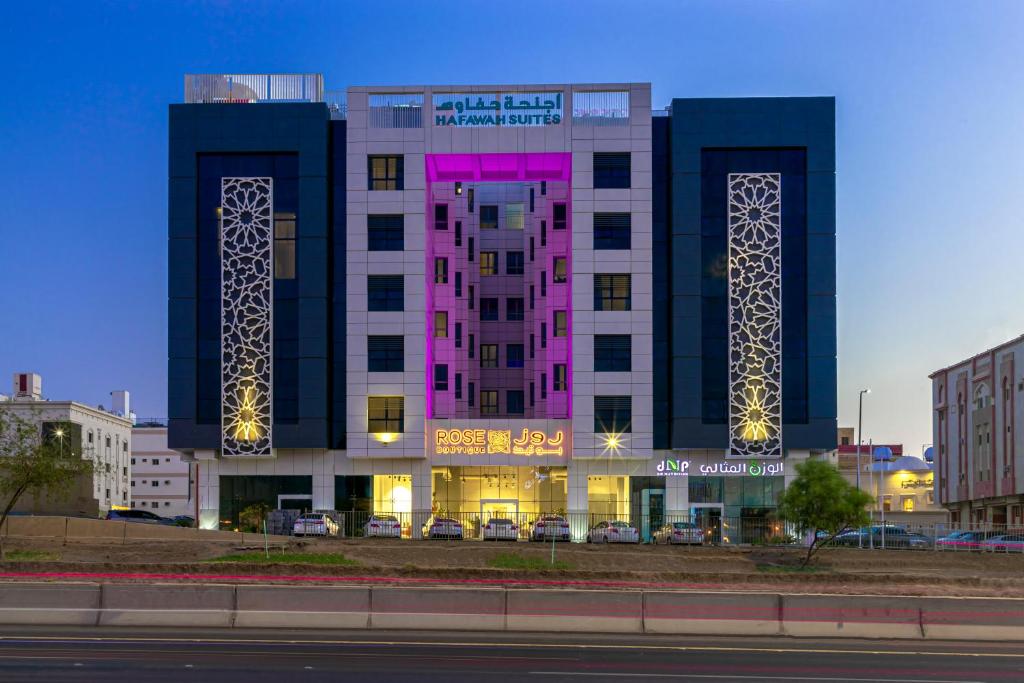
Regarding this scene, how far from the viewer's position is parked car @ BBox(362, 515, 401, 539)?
6169 cm

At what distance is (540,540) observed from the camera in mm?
62188

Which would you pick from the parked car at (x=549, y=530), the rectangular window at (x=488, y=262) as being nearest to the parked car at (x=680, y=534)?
the parked car at (x=549, y=530)

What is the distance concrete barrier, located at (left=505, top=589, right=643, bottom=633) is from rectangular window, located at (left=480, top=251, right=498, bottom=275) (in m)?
72.3

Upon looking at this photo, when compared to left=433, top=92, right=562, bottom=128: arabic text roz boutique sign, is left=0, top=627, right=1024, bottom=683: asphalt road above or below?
below

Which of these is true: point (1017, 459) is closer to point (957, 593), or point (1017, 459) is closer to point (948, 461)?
point (948, 461)

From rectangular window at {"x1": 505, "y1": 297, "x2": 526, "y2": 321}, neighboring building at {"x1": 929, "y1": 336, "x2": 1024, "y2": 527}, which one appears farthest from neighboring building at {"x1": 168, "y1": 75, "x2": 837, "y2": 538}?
neighboring building at {"x1": 929, "y1": 336, "x2": 1024, "y2": 527}

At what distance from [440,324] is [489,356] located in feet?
62.3

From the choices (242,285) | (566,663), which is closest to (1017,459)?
(242,285)

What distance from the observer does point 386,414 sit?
7031 centimetres

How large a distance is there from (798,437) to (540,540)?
61.6ft

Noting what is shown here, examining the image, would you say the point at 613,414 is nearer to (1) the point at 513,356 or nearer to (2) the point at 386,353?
(2) the point at 386,353

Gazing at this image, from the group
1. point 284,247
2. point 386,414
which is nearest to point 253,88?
point 284,247

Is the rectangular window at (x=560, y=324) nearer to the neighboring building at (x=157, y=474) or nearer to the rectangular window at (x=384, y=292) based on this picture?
the rectangular window at (x=384, y=292)

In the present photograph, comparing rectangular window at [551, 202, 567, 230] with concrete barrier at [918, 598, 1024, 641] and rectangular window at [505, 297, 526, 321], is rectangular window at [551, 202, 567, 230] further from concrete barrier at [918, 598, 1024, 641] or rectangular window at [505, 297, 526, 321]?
concrete barrier at [918, 598, 1024, 641]
